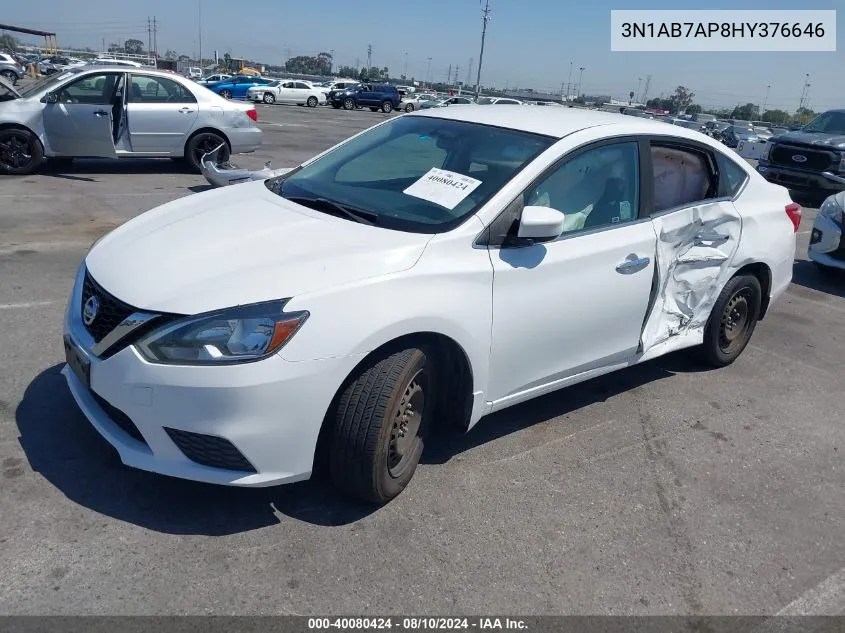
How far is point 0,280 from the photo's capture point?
5465 mm

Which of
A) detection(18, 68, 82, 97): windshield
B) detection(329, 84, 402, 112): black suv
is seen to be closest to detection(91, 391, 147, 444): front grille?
detection(18, 68, 82, 97): windshield

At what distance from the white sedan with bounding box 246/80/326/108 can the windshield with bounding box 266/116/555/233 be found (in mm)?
38504

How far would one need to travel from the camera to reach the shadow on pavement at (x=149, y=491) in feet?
9.48

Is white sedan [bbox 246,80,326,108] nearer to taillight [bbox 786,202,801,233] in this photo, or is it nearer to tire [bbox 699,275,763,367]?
taillight [bbox 786,202,801,233]

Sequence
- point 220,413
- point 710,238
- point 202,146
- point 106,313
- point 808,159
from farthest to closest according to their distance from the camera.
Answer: point 808,159 < point 202,146 < point 710,238 < point 106,313 < point 220,413

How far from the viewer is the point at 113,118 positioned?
10.1m

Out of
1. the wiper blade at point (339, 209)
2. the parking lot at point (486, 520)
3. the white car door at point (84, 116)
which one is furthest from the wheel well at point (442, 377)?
the white car door at point (84, 116)

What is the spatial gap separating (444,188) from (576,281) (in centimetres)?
81

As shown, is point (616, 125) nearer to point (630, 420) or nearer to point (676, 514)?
point (630, 420)

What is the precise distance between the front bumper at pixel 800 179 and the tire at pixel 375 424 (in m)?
12.9

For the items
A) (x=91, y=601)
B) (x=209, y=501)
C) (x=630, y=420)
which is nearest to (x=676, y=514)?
(x=630, y=420)

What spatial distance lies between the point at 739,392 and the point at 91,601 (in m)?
4.01

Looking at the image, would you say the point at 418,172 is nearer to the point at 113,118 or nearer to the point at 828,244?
the point at 828,244

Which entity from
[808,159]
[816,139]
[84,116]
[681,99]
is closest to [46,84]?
[84,116]
